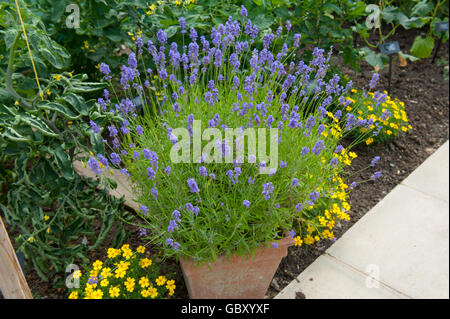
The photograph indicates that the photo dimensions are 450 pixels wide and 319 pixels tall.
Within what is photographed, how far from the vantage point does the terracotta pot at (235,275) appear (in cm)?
182

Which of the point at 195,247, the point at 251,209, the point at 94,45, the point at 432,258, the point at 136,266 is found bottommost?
the point at 432,258

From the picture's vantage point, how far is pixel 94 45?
2.70m

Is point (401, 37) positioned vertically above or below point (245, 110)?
below

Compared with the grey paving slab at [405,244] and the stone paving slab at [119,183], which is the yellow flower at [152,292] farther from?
the grey paving slab at [405,244]

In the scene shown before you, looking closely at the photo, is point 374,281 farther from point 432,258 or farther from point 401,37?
point 401,37

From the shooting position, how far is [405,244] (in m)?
2.51

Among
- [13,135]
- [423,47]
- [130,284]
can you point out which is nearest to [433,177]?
[423,47]

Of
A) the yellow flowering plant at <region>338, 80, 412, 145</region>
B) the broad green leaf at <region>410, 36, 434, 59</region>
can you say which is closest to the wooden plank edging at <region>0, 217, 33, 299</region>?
the yellow flowering plant at <region>338, 80, 412, 145</region>

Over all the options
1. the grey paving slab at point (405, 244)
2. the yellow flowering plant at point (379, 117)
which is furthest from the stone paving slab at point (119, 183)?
the yellow flowering plant at point (379, 117)

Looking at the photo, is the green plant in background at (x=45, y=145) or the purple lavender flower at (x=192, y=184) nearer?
the purple lavender flower at (x=192, y=184)

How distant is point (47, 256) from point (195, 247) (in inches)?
31.5

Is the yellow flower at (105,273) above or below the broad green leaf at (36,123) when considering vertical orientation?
below

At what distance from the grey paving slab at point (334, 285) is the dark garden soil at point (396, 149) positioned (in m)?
0.04

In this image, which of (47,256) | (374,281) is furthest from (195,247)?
(374,281)
